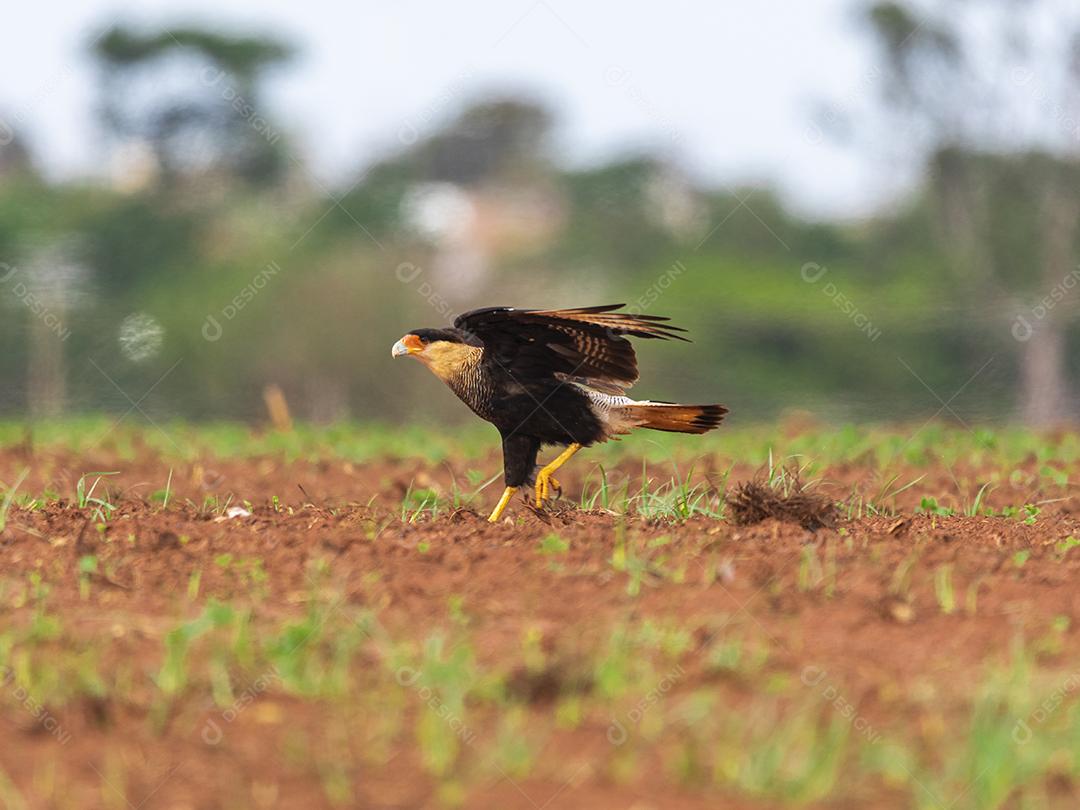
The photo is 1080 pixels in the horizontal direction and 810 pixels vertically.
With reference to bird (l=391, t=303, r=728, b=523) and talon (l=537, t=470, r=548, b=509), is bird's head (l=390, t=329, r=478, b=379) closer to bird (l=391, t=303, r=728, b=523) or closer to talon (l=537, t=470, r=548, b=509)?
bird (l=391, t=303, r=728, b=523)

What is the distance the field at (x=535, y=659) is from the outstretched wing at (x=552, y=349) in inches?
31.6

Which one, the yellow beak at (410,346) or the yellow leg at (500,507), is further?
the yellow beak at (410,346)

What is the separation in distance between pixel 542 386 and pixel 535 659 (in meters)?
2.99

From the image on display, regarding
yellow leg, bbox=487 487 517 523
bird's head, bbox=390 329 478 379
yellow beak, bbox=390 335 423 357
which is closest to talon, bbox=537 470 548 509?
yellow leg, bbox=487 487 517 523

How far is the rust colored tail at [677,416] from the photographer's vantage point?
256 inches

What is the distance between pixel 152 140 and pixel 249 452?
17.6 metres

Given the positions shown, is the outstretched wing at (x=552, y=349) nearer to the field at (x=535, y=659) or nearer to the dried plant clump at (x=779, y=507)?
the field at (x=535, y=659)

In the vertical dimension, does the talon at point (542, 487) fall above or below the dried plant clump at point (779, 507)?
below

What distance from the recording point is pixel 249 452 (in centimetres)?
1020

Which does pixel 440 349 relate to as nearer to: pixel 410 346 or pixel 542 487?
pixel 410 346

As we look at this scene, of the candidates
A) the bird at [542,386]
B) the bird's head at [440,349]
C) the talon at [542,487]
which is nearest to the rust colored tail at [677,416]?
the bird at [542,386]

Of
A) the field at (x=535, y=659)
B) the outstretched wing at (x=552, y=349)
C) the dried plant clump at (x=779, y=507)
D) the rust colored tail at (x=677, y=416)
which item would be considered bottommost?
the field at (x=535, y=659)

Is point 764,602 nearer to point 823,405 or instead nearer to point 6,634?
point 6,634

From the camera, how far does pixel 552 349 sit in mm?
6383
